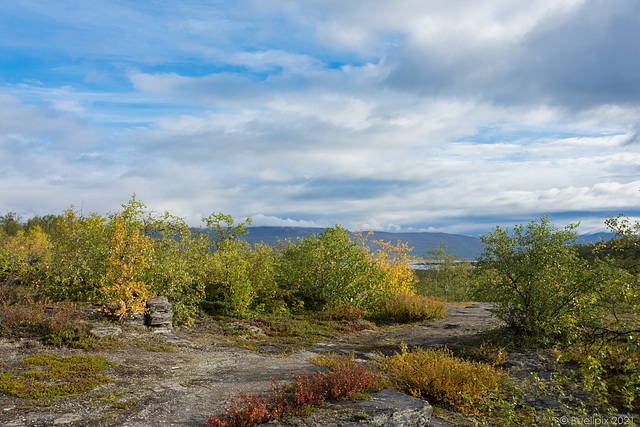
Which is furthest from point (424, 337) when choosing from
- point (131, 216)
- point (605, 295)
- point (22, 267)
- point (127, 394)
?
point (22, 267)

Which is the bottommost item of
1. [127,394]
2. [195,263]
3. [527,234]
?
[127,394]

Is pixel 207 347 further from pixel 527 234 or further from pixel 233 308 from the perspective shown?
pixel 527 234

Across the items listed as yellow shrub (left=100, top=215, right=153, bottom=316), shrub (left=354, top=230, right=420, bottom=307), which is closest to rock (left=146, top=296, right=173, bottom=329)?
yellow shrub (left=100, top=215, right=153, bottom=316)

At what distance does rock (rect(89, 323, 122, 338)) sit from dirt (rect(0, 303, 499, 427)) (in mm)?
304

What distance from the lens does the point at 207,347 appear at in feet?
38.3

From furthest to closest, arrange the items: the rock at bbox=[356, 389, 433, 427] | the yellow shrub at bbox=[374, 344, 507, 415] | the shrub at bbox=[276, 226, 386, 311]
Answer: the shrub at bbox=[276, 226, 386, 311]
the yellow shrub at bbox=[374, 344, 507, 415]
the rock at bbox=[356, 389, 433, 427]

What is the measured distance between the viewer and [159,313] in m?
13.0

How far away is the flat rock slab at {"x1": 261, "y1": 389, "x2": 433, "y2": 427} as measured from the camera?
6196 millimetres

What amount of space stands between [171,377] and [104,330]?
13.5 feet

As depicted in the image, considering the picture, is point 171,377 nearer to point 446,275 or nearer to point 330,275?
point 330,275

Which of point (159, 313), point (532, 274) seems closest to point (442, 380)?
point (532, 274)

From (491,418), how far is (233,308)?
38.2ft

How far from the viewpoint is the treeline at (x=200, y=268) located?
42.2 feet

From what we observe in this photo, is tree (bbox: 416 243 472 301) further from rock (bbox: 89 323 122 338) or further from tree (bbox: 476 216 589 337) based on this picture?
rock (bbox: 89 323 122 338)
